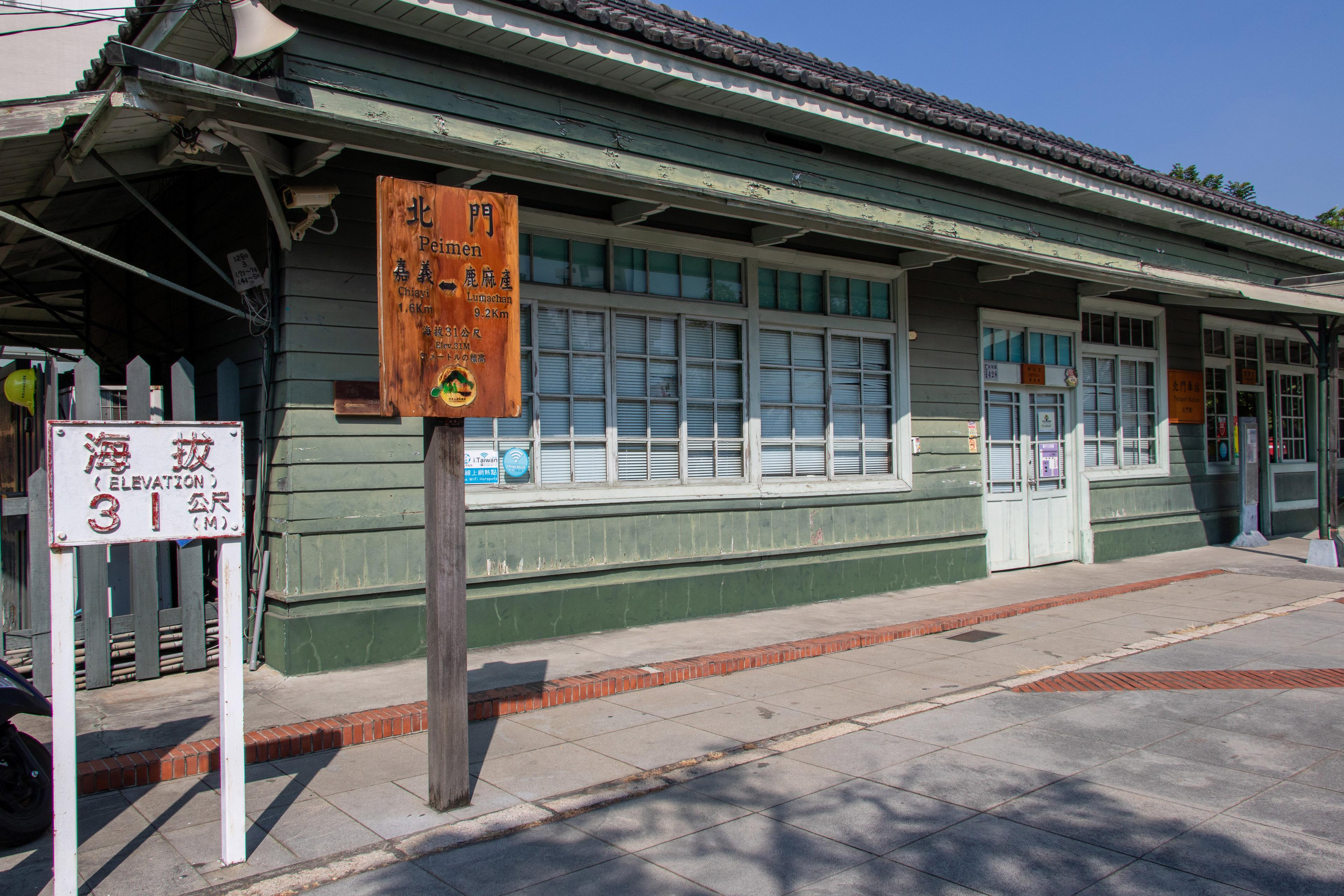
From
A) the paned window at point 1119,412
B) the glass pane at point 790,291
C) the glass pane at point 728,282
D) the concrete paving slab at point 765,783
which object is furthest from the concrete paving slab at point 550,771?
the paned window at point 1119,412

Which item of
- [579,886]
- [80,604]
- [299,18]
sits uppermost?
[299,18]

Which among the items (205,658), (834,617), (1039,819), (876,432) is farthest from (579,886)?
(876,432)

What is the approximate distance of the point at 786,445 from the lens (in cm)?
984

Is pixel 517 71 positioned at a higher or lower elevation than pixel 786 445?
higher

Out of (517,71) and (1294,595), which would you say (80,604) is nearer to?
(517,71)

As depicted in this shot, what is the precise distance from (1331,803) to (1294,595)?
7101mm

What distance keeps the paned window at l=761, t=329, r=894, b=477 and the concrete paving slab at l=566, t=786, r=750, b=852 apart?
521cm

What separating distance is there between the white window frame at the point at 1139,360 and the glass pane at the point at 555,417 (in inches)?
311

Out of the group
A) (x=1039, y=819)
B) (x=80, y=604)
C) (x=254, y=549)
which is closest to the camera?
(x=1039, y=819)

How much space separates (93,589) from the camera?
6176 millimetres

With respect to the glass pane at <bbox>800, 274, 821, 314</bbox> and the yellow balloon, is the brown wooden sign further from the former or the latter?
the glass pane at <bbox>800, 274, 821, 314</bbox>

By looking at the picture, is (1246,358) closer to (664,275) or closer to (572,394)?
(664,275)

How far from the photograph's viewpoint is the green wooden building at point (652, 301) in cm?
677

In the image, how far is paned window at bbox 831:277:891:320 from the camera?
10336 millimetres
